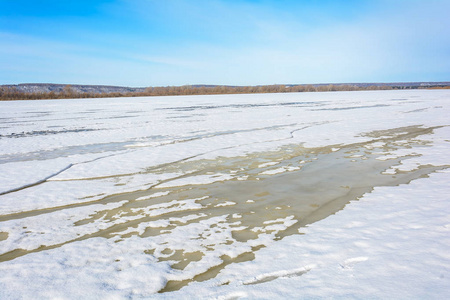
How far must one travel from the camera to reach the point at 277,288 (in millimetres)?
2871

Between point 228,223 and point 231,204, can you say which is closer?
point 228,223

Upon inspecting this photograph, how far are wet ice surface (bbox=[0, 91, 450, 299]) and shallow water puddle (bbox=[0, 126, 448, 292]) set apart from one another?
0.02m

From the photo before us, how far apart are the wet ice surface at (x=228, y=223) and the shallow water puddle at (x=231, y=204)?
0.9 inches

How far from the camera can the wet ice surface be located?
3008 mm

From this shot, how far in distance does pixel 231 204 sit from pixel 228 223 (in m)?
0.74

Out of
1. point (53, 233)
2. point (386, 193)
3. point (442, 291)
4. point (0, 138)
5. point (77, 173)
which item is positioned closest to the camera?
point (442, 291)

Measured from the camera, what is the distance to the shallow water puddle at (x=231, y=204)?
3.70m

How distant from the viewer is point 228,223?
4387 millimetres

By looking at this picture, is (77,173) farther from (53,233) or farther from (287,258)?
(287,258)

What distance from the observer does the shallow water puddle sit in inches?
146

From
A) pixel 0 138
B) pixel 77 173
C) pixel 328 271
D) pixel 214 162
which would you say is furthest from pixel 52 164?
pixel 328 271

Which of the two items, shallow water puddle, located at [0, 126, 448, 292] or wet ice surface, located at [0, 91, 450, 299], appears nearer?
wet ice surface, located at [0, 91, 450, 299]

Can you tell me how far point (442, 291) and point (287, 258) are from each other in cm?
134

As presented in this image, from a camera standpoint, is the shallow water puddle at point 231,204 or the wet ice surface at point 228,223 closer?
the wet ice surface at point 228,223
